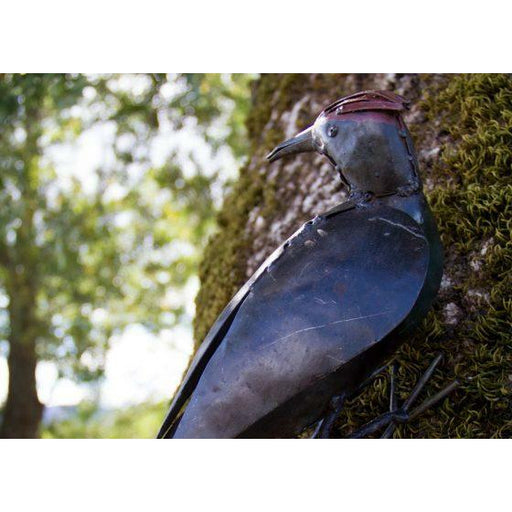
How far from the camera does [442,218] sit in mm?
1880

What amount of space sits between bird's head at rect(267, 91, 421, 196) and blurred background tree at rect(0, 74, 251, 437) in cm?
264

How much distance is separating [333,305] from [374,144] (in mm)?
340

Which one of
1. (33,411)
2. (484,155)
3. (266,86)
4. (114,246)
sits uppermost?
(266,86)

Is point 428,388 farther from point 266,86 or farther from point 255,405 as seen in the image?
point 266,86

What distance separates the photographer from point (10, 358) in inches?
213

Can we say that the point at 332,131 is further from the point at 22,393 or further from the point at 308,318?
the point at 22,393

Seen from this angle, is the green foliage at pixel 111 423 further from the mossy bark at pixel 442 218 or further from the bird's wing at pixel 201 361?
the bird's wing at pixel 201 361

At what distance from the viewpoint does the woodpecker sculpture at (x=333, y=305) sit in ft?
4.36

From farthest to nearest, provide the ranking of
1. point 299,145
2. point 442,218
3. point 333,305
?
point 442,218 < point 299,145 < point 333,305

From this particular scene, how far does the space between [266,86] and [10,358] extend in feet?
11.4

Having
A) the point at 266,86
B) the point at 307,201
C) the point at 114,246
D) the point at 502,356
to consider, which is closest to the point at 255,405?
the point at 502,356

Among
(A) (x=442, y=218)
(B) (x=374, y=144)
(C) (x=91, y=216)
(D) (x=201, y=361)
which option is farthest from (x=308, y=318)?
(C) (x=91, y=216)

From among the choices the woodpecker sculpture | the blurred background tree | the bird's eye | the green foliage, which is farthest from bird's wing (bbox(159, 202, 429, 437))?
the green foliage

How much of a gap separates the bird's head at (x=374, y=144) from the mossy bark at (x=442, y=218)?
41 centimetres
